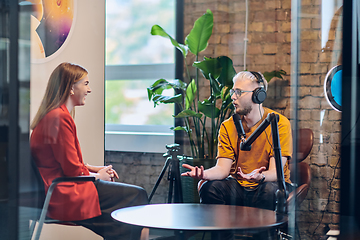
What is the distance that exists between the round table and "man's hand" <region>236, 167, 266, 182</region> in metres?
0.13

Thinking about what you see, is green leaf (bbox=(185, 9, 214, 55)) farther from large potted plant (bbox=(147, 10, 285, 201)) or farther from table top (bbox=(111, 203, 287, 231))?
table top (bbox=(111, 203, 287, 231))

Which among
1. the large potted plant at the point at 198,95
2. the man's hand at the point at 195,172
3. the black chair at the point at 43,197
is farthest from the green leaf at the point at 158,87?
the black chair at the point at 43,197

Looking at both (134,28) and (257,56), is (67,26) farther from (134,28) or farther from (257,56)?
(257,56)

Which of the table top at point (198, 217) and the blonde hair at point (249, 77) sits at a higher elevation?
the blonde hair at point (249, 77)

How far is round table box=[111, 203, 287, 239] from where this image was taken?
4.07 ft

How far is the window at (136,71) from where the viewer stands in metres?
1.58

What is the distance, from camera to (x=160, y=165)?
1.59 m

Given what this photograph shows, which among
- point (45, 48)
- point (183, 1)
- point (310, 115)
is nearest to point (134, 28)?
point (183, 1)

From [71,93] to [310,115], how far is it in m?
1.10


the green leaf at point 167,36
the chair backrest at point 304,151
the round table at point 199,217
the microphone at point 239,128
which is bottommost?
the round table at point 199,217

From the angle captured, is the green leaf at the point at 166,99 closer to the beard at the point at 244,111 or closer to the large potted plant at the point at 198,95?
the large potted plant at the point at 198,95

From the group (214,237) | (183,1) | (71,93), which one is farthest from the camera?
(183,1)

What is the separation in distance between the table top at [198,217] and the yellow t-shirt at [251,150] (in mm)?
165

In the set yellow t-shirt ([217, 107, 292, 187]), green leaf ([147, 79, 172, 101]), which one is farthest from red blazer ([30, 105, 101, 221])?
yellow t-shirt ([217, 107, 292, 187])
